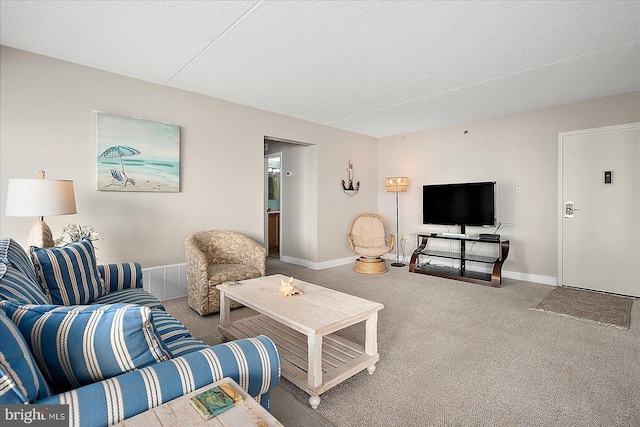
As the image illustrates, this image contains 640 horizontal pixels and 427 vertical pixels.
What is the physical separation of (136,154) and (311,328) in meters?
2.85

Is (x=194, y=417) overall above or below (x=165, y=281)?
above

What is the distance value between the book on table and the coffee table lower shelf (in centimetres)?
95

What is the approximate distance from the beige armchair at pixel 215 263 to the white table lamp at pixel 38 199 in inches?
45.7

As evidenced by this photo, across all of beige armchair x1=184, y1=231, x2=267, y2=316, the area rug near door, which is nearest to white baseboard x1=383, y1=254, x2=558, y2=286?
the area rug near door

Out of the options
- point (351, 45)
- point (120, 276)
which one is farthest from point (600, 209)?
point (120, 276)

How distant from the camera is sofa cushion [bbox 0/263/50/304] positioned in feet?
3.84

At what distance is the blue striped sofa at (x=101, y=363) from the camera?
815 mm

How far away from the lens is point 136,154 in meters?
3.45

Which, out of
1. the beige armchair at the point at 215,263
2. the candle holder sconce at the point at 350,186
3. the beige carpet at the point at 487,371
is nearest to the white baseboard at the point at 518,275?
the beige carpet at the point at 487,371

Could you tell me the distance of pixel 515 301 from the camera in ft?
12.0

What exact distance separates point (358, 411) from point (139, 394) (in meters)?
1.26

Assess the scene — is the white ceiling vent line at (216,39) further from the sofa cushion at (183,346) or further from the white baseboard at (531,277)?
the white baseboard at (531,277)

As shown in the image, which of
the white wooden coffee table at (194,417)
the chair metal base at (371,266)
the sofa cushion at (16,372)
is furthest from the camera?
the chair metal base at (371,266)

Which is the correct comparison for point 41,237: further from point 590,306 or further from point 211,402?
point 590,306
